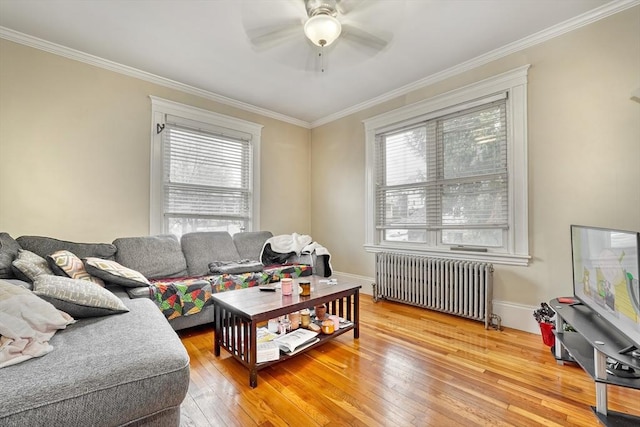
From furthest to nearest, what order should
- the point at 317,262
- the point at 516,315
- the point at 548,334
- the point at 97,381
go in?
1. the point at 317,262
2. the point at 516,315
3. the point at 548,334
4. the point at 97,381

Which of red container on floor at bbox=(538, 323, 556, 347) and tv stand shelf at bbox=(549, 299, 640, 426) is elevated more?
tv stand shelf at bbox=(549, 299, 640, 426)

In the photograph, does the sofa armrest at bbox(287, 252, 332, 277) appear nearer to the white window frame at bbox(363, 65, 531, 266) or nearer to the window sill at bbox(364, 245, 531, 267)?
the window sill at bbox(364, 245, 531, 267)

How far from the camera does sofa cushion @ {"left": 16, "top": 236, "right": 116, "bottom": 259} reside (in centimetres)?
241

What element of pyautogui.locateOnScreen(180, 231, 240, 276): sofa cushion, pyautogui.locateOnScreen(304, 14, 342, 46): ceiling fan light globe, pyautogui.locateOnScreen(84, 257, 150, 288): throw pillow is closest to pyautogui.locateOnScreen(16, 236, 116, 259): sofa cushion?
pyautogui.locateOnScreen(84, 257, 150, 288): throw pillow

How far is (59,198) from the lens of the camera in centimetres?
277

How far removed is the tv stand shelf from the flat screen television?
0.06 metres

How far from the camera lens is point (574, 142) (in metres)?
2.42

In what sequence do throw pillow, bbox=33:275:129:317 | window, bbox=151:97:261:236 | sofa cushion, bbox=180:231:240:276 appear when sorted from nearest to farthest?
throw pillow, bbox=33:275:129:317 < sofa cushion, bbox=180:231:240:276 < window, bbox=151:97:261:236

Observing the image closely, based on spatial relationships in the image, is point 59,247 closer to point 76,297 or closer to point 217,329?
point 76,297

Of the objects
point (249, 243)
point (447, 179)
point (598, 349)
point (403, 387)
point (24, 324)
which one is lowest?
point (403, 387)

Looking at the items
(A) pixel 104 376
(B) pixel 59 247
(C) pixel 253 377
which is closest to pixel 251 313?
(C) pixel 253 377

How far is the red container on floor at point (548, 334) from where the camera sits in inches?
88.8

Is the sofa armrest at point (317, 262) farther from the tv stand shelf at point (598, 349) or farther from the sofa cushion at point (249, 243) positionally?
the tv stand shelf at point (598, 349)

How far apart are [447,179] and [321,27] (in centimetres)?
203
